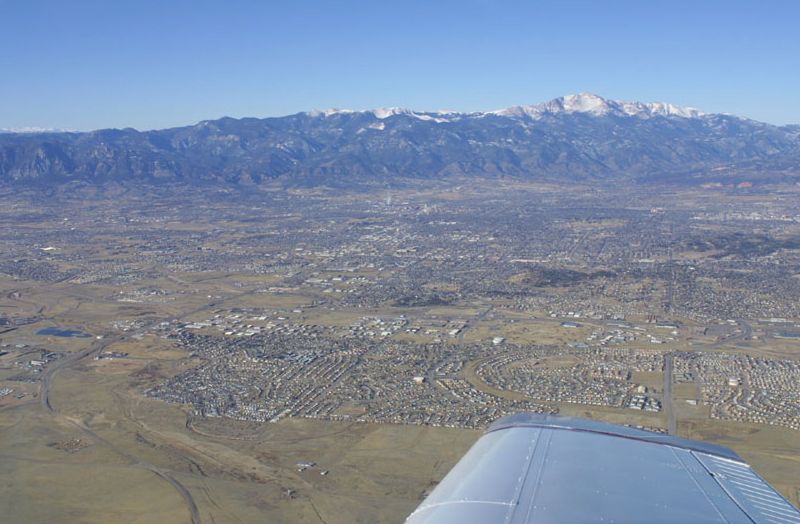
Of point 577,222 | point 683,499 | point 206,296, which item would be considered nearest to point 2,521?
point 683,499

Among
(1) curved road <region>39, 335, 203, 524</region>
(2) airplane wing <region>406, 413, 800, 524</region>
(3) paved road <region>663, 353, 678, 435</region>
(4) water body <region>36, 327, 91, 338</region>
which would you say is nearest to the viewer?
(2) airplane wing <region>406, 413, 800, 524</region>

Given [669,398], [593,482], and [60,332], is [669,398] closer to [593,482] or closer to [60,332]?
[593,482]

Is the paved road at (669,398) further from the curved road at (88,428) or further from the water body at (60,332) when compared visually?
the water body at (60,332)

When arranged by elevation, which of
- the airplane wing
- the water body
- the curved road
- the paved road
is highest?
the airplane wing

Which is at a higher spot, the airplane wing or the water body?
the airplane wing

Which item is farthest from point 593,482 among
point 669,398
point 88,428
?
point 88,428

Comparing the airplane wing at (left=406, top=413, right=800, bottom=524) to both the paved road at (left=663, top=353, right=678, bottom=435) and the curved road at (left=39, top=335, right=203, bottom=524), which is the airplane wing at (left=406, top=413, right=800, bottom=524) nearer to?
the curved road at (left=39, top=335, right=203, bottom=524)

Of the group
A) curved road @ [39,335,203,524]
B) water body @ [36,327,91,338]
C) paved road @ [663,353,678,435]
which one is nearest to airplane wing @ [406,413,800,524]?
curved road @ [39,335,203,524]
